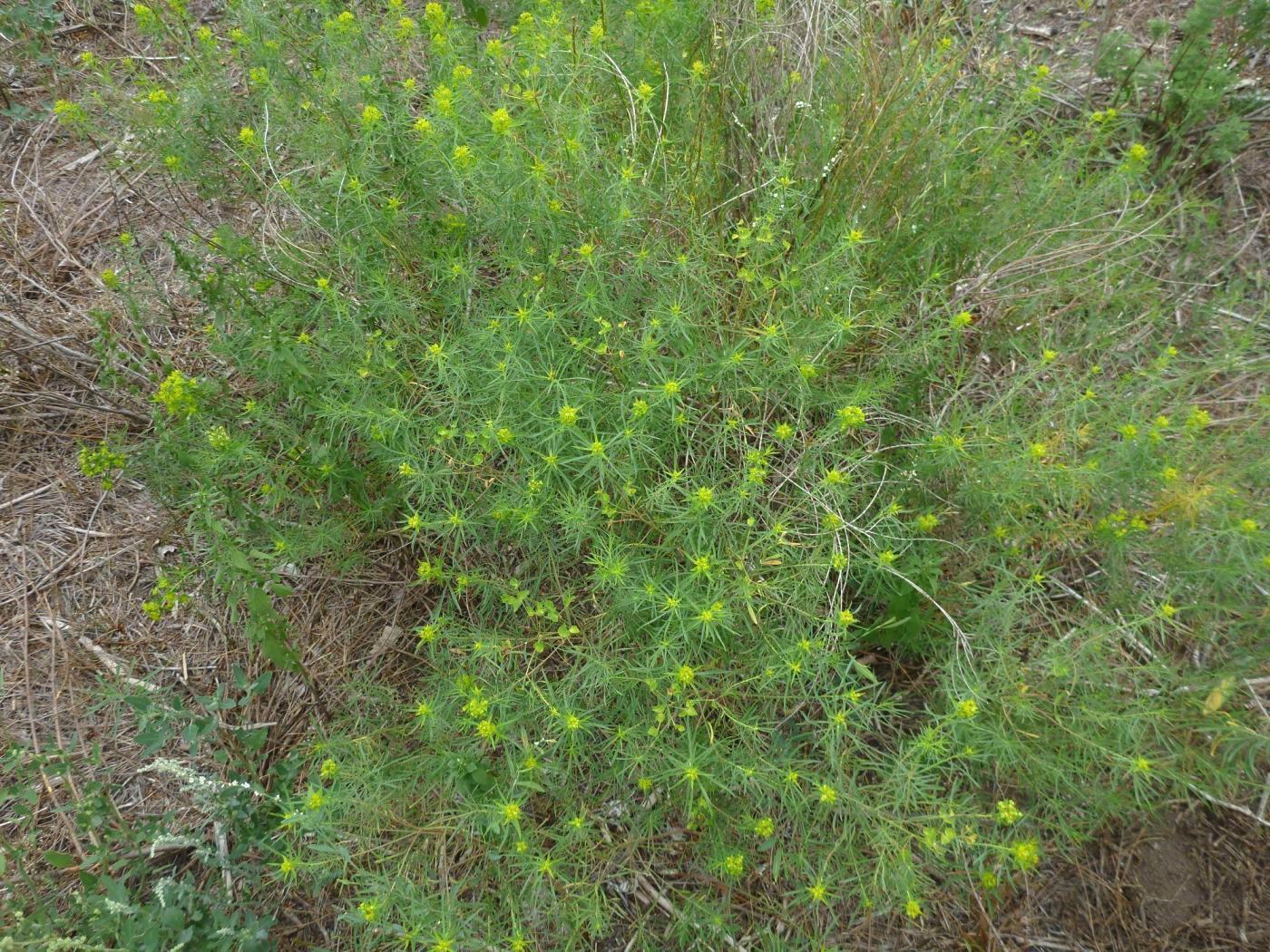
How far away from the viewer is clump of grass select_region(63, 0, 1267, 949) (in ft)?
7.12

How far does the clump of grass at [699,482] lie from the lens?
7.12ft

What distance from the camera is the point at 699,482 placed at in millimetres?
2342

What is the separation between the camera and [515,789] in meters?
2.16

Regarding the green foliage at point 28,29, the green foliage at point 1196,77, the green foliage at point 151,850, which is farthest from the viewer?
the green foliage at point 28,29

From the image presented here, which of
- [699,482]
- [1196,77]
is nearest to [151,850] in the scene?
[699,482]

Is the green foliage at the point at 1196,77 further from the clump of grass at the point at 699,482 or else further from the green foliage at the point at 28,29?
the green foliage at the point at 28,29

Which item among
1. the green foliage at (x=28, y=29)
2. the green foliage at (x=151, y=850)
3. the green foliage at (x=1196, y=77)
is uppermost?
the green foliage at (x=28, y=29)

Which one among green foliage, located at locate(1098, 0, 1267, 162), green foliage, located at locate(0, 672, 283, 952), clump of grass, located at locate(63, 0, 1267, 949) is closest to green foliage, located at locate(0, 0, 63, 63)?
clump of grass, located at locate(63, 0, 1267, 949)

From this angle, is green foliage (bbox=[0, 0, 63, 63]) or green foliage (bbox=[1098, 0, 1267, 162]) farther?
green foliage (bbox=[0, 0, 63, 63])

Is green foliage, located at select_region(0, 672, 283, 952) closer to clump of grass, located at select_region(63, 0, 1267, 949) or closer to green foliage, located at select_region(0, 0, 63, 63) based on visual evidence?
clump of grass, located at select_region(63, 0, 1267, 949)

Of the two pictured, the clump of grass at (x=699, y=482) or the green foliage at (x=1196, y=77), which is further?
the green foliage at (x=1196, y=77)

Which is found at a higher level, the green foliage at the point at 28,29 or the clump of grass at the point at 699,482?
the green foliage at the point at 28,29

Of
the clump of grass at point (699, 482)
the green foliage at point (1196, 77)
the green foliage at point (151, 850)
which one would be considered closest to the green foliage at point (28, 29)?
the clump of grass at point (699, 482)

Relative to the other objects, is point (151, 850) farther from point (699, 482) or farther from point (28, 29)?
point (28, 29)
